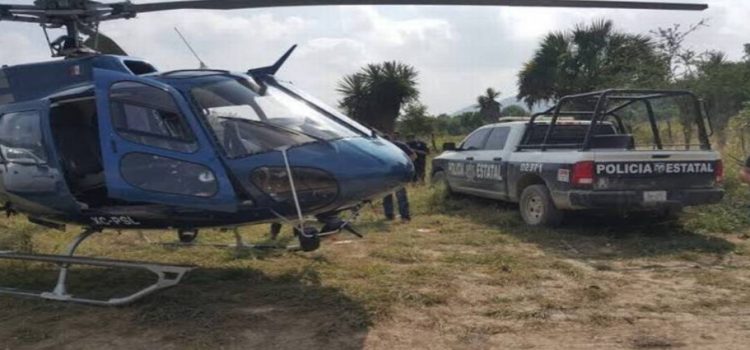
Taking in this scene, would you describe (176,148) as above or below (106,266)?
above

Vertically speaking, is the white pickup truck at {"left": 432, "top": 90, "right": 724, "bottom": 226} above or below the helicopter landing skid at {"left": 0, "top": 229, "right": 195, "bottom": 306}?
above

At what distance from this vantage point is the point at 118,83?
19.4 ft

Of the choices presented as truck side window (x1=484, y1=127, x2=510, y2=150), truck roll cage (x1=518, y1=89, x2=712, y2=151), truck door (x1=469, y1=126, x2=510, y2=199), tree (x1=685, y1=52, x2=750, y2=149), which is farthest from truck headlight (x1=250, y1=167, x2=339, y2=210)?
tree (x1=685, y1=52, x2=750, y2=149)

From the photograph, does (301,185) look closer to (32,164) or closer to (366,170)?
(366,170)

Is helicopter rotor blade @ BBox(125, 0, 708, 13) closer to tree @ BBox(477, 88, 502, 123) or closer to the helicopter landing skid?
the helicopter landing skid

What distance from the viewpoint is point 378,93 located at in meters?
33.7

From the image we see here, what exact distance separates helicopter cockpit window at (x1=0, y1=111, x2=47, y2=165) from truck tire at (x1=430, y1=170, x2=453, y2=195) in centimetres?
780

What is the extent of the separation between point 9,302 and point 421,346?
3.74m

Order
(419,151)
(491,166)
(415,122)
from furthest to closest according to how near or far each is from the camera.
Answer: (415,122), (419,151), (491,166)

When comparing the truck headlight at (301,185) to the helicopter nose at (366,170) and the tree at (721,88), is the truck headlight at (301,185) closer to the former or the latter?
the helicopter nose at (366,170)

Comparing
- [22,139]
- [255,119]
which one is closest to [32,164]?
[22,139]

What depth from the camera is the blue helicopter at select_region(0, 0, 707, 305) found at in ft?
17.9

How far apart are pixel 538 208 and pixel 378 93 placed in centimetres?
2453

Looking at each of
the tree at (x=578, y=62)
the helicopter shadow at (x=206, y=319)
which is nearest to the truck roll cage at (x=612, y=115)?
the helicopter shadow at (x=206, y=319)
